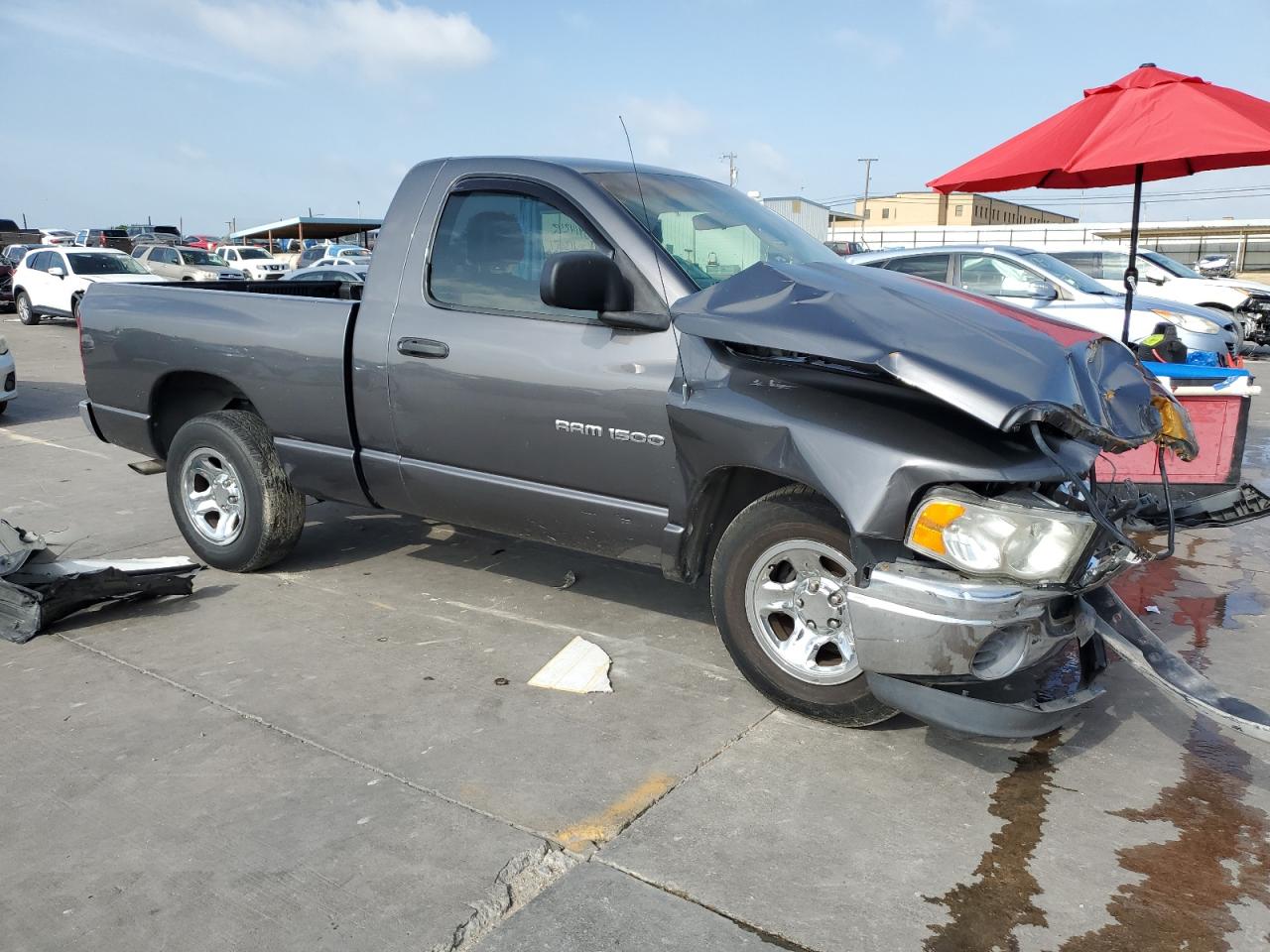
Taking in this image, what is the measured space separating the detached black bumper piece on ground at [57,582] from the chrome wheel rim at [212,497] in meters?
0.37

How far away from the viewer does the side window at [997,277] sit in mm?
10930

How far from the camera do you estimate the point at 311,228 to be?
52.3 meters

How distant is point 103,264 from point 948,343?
71.3 feet

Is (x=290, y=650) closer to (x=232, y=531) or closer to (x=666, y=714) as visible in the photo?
(x=232, y=531)

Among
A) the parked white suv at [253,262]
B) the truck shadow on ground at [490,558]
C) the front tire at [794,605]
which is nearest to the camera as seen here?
the front tire at [794,605]

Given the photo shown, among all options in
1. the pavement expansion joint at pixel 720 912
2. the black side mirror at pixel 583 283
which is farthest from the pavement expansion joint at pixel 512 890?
the black side mirror at pixel 583 283

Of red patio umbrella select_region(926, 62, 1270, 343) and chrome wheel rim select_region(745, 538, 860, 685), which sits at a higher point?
red patio umbrella select_region(926, 62, 1270, 343)

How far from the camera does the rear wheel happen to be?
2122cm

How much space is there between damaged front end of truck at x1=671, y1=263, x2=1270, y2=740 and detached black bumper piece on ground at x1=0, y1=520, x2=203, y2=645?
9.76 ft

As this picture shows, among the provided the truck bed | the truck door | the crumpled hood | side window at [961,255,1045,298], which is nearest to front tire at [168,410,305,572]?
the truck bed

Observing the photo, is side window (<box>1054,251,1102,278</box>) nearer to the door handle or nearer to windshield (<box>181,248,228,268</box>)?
the door handle

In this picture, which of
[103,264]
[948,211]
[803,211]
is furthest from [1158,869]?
[948,211]

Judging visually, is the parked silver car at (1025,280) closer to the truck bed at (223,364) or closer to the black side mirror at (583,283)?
Answer: the truck bed at (223,364)

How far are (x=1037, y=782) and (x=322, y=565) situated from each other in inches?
149
